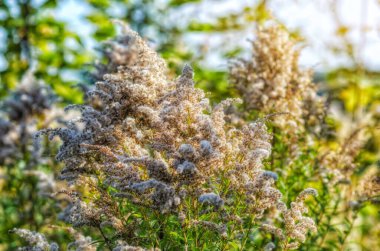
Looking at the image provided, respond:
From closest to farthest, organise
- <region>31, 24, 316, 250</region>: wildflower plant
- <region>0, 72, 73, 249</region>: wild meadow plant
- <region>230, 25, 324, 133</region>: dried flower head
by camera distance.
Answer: <region>31, 24, 316, 250</region>: wildflower plant
<region>230, 25, 324, 133</region>: dried flower head
<region>0, 72, 73, 249</region>: wild meadow plant

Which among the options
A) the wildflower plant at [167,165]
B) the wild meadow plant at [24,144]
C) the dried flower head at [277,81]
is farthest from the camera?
the wild meadow plant at [24,144]

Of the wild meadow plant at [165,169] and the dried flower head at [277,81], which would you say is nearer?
the wild meadow plant at [165,169]

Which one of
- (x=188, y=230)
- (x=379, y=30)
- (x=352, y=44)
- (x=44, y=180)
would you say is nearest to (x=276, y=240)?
(x=188, y=230)

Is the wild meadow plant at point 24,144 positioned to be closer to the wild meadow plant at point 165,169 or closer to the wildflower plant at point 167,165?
the wild meadow plant at point 165,169

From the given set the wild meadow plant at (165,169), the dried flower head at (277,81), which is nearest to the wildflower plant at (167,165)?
the wild meadow plant at (165,169)

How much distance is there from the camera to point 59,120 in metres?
6.33

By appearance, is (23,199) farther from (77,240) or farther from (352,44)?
(352,44)

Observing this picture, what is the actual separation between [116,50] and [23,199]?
2.55 metres

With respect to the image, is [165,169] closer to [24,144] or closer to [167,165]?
[167,165]

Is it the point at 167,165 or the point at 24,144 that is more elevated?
the point at 24,144

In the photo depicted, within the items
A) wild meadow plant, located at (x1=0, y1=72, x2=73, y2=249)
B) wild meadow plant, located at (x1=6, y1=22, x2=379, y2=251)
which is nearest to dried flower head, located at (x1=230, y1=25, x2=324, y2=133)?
wild meadow plant, located at (x1=6, y1=22, x2=379, y2=251)

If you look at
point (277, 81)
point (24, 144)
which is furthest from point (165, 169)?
point (24, 144)

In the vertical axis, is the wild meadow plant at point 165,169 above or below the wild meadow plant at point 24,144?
below

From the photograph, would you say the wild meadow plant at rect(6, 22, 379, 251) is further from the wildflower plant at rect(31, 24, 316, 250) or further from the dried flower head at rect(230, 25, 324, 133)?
the dried flower head at rect(230, 25, 324, 133)
